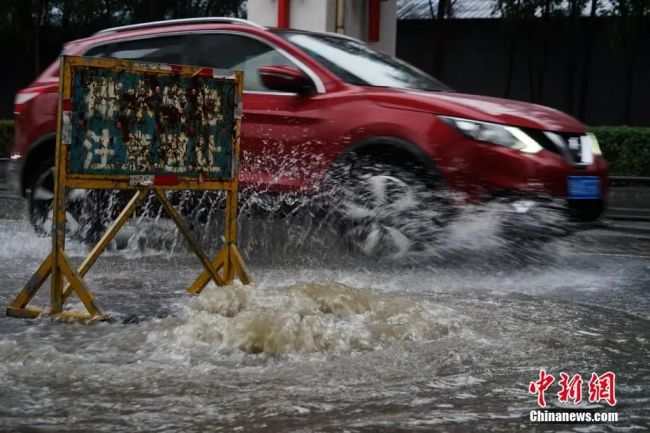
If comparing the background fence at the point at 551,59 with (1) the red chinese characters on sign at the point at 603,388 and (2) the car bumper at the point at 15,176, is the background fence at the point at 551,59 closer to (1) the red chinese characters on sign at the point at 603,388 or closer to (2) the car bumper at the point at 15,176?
(2) the car bumper at the point at 15,176

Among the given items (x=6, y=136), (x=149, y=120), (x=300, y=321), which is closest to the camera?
(x=300, y=321)

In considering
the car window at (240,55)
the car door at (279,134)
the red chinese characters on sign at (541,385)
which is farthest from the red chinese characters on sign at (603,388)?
the car window at (240,55)

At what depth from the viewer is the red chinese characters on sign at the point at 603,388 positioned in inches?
164

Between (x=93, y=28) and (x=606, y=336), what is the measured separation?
28259 millimetres

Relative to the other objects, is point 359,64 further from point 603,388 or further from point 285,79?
point 603,388

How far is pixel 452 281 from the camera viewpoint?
7.33m

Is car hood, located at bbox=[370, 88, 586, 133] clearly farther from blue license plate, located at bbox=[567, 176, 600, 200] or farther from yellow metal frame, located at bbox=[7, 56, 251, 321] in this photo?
yellow metal frame, located at bbox=[7, 56, 251, 321]

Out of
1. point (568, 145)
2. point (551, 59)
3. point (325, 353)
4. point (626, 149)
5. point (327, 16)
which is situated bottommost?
point (626, 149)

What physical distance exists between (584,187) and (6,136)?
78.5 feet

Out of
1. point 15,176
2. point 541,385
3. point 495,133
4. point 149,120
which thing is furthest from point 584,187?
point 15,176

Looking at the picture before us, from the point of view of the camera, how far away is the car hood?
756 centimetres

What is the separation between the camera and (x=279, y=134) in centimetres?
821

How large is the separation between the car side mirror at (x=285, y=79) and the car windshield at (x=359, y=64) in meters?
0.25

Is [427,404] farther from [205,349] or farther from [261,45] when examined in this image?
[261,45]
